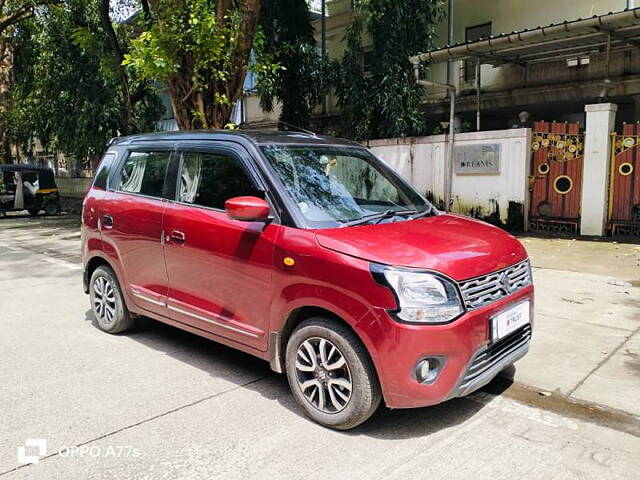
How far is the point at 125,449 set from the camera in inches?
128

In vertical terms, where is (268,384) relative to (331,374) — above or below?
below

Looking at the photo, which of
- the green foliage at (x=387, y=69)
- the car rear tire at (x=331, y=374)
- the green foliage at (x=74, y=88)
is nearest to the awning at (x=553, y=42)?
the green foliage at (x=387, y=69)

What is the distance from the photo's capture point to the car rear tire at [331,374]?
3238 millimetres

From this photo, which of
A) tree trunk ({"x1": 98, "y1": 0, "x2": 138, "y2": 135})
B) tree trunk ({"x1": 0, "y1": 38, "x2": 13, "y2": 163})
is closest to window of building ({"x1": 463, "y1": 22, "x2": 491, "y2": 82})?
tree trunk ({"x1": 98, "y1": 0, "x2": 138, "y2": 135})

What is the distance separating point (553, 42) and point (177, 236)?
33.4 ft

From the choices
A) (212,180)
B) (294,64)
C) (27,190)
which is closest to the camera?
(212,180)

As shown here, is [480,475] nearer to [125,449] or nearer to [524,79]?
[125,449]

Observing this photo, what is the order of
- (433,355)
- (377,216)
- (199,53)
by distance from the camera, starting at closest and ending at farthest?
(433,355)
(377,216)
(199,53)

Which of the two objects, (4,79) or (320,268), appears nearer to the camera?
(320,268)

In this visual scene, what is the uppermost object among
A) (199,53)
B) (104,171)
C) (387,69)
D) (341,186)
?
(387,69)

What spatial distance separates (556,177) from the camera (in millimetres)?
10312

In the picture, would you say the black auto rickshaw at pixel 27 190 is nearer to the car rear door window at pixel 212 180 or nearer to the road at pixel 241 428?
the road at pixel 241 428

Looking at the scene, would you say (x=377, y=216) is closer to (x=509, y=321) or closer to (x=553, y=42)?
(x=509, y=321)

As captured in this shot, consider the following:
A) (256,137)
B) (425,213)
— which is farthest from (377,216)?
(256,137)
